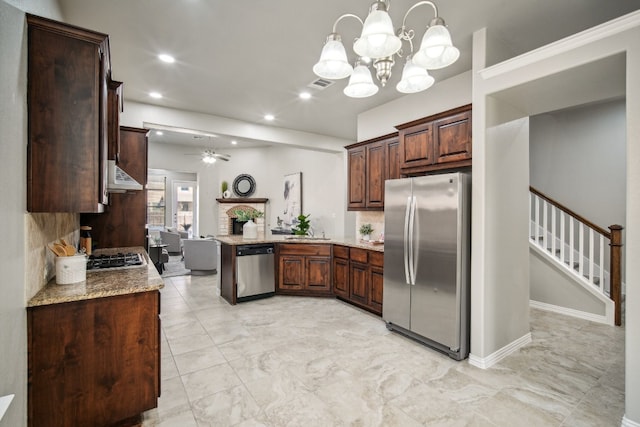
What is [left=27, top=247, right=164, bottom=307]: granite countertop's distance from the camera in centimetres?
167

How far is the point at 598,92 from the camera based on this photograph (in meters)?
2.59

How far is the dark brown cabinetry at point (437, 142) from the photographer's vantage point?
2.92 metres

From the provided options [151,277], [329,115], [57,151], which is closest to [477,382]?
[151,277]

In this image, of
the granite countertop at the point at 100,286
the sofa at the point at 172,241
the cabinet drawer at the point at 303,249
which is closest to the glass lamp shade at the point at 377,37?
the granite countertop at the point at 100,286

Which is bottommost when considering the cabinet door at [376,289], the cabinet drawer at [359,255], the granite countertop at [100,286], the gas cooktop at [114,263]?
the cabinet door at [376,289]

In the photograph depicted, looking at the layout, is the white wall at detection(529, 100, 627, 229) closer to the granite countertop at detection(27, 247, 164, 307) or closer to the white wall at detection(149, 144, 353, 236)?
the white wall at detection(149, 144, 353, 236)

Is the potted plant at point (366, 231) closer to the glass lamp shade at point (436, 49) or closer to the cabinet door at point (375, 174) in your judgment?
the cabinet door at point (375, 174)

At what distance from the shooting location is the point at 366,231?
4.79m

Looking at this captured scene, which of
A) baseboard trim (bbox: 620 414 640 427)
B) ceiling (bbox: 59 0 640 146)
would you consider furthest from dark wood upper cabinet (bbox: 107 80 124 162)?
baseboard trim (bbox: 620 414 640 427)

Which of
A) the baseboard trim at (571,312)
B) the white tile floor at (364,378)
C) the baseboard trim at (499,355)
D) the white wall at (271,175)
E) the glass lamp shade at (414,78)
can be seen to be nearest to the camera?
the white tile floor at (364,378)

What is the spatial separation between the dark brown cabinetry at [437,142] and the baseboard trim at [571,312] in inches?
115

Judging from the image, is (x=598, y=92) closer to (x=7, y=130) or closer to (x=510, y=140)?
(x=510, y=140)

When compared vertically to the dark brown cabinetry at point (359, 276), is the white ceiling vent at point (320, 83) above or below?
above

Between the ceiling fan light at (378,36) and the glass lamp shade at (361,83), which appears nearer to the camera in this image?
the ceiling fan light at (378,36)
